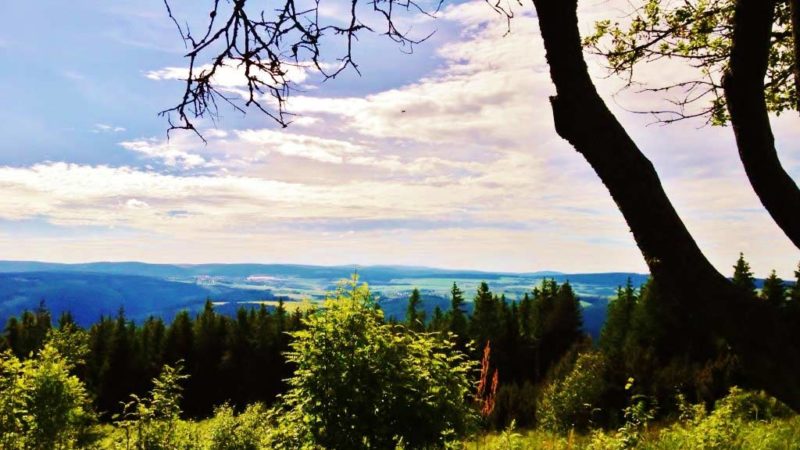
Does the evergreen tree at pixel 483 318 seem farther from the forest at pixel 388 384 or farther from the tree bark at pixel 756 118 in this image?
the tree bark at pixel 756 118

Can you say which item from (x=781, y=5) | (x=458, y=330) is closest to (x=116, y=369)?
(x=458, y=330)

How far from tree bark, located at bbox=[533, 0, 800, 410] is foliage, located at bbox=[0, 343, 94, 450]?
1325 centimetres

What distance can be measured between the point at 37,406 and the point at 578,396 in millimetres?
18912

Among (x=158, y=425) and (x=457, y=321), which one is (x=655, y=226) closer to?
(x=158, y=425)

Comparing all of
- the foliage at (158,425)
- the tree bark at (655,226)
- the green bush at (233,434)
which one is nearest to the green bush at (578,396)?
the green bush at (233,434)

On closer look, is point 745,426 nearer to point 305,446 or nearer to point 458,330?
point 305,446

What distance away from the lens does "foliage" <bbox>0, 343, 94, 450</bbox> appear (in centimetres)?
1170

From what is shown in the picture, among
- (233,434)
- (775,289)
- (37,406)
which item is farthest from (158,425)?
(775,289)

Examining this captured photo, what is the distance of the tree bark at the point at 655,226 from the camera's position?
7.51 feet

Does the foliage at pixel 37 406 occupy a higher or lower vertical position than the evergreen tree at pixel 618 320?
higher

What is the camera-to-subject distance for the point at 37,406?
12.5 meters

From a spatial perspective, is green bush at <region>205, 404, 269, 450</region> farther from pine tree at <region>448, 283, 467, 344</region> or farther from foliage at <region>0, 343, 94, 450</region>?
pine tree at <region>448, 283, 467, 344</region>

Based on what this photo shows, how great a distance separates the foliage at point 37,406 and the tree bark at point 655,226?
1325 cm

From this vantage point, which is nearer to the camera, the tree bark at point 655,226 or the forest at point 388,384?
the tree bark at point 655,226
